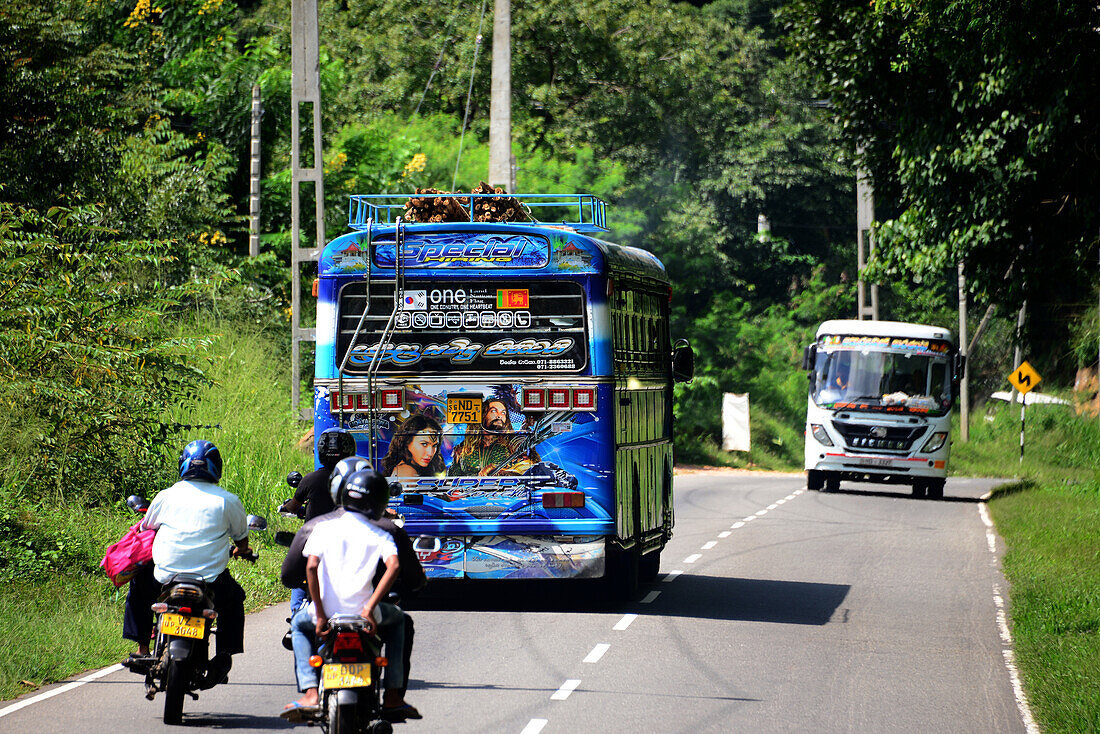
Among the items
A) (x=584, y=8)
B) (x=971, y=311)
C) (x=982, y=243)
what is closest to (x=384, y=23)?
(x=584, y=8)

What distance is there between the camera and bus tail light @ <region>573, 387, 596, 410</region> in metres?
12.4

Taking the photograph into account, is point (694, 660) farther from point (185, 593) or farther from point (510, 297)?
point (185, 593)

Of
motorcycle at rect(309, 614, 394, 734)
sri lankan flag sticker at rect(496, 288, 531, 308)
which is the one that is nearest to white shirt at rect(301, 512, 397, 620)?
motorcycle at rect(309, 614, 394, 734)

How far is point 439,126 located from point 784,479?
14.6m

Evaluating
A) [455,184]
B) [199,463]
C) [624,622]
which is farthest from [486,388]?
[455,184]

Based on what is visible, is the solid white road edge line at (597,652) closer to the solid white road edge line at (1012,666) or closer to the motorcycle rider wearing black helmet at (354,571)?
the solid white road edge line at (1012,666)

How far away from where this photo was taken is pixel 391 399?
12555mm

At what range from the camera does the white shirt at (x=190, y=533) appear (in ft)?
27.4

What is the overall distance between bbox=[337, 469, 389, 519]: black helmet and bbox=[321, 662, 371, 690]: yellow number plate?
73 centimetres

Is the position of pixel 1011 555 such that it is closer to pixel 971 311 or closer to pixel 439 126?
pixel 439 126

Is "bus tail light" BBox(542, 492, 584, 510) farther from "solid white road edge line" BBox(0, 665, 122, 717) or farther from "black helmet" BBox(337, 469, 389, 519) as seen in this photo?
"black helmet" BBox(337, 469, 389, 519)

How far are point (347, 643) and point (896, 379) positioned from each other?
24.1 meters

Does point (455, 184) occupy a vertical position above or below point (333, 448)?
above

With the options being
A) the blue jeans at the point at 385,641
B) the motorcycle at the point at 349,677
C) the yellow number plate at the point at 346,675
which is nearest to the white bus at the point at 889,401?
the blue jeans at the point at 385,641
